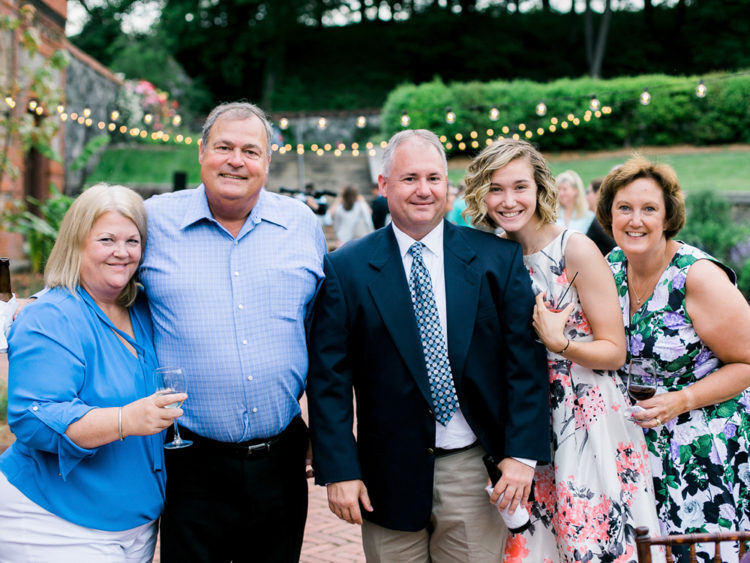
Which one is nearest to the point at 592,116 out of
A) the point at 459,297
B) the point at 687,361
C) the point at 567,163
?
the point at 567,163

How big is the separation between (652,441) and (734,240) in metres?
11.7

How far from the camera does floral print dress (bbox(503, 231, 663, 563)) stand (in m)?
2.84

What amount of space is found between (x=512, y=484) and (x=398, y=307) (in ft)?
2.58

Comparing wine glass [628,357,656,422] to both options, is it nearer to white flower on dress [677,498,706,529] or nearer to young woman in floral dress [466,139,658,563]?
young woman in floral dress [466,139,658,563]

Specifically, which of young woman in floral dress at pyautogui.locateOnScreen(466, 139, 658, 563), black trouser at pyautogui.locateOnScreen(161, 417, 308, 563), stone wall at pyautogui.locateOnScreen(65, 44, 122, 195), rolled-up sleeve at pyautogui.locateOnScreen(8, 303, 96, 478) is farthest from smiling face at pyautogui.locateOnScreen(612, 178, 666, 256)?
stone wall at pyautogui.locateOnScreen(65, 44, 122, 195)

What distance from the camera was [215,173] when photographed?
2.88 metres

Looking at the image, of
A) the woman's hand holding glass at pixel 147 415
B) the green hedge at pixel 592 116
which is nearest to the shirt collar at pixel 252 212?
the woman's hand holding glass at pixel 147 415

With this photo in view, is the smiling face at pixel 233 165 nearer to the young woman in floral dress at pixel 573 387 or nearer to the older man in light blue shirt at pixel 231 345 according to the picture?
the older man in light blue shirt at pixel 231 345

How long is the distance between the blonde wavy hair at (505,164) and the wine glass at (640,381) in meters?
0.71

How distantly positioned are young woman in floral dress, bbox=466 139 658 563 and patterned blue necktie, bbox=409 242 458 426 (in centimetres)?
40

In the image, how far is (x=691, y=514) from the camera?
300 centimetres

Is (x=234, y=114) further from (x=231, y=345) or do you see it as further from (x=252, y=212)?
(x=231, y=345)

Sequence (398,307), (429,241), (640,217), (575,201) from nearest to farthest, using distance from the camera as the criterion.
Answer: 1. (398,307)
2. (429,241)
3. (640,217)
4. (575,201)

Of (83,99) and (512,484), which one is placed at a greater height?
(83,99)
